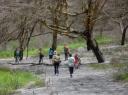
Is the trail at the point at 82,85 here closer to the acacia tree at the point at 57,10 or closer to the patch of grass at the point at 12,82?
the patch of grass at the point at 12,82

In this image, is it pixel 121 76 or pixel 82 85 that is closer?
pixel 82 85

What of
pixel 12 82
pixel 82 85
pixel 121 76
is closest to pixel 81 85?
pixel 82 85

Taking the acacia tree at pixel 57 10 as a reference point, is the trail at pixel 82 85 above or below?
below

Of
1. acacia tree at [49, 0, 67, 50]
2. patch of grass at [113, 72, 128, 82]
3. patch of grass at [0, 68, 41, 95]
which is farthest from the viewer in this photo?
acacia tree at [49, 0, 67, 50]

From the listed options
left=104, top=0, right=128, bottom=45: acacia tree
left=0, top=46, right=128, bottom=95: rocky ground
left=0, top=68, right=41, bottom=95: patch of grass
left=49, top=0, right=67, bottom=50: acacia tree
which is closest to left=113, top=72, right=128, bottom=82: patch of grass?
left=0, top=46, right=128, bottom=95: rocky ground

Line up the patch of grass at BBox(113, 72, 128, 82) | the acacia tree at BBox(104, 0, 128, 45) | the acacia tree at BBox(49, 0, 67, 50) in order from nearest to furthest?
the patch of grass at BBox(113, 72, 128, 82), the acacia tree at BBox(104, 0, 128, 45), the acacia tree at BBox(49, 0, 67, 50)

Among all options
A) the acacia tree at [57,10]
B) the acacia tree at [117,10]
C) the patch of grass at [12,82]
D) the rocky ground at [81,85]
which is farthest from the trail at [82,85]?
the acacia tree at [57,10]

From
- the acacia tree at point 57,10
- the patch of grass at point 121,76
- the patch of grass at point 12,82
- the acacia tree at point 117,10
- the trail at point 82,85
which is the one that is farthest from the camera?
the acacia tree at point 57,10

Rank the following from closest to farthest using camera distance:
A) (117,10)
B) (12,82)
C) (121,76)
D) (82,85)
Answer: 1. (82,85)
2. (12,82)
3. (121,76)
4. (117,10)

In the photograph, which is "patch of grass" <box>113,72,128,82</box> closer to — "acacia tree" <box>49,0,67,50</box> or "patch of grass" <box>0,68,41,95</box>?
"patch of grass" <box>0,68,41,95</box>

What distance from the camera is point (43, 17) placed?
44.1m

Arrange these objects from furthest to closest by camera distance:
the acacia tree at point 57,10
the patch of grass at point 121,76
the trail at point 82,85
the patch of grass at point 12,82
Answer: the acacia tree at point 57,10 < the patch of grass at point 121,76 < the patch of grass at point 12,82 < the trail at point 82,85

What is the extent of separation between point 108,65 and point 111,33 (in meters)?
55.2

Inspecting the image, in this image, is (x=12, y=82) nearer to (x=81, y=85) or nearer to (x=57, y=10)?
(x=81, y=85)
